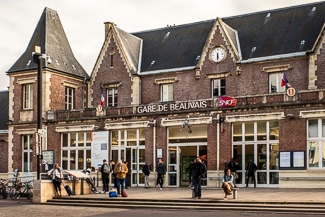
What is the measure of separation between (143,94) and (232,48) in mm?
6939

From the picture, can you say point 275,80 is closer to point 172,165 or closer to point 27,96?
point 172,165

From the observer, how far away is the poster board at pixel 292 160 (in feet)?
92.3

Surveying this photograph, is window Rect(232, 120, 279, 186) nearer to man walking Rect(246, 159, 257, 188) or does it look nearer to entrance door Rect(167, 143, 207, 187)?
man walking Rect(246, 159, 257, 188)

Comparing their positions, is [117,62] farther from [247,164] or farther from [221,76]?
[247,164]

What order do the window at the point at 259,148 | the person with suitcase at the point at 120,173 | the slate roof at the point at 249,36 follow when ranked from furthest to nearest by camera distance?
the slate roof at the point at 249,36, the window at the point at 259,148, the person with suitcase at the point at 120,173

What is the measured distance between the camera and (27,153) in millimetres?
37969

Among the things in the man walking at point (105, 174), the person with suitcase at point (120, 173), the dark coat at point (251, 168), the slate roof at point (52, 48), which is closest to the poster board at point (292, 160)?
the dark coat at point (251, 168)

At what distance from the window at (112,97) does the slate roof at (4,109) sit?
375 inches

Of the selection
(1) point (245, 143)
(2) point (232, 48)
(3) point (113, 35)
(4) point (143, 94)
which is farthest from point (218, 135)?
(3) point (113, 35)

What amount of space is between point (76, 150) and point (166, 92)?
677cm

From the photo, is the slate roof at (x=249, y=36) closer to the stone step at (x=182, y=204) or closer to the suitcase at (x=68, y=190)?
the suitcase at (x=68, y=190)

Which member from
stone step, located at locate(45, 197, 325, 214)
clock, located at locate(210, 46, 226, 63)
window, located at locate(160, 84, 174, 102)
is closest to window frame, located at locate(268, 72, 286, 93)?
clock, located at locate(210, 46, 226, 63)

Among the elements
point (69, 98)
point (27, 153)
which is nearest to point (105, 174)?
point (27, 153)

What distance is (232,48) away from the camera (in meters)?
34.2
